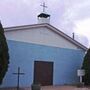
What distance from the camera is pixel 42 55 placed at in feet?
76.8

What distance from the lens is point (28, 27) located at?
2284 cm

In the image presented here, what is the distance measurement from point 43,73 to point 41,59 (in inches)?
43.8

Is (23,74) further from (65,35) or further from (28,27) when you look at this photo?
(65,35)

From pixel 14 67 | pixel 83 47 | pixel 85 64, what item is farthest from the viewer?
pixel 83 47

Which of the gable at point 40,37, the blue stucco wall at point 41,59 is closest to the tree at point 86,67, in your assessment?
the blue stucco wall at point 41,59

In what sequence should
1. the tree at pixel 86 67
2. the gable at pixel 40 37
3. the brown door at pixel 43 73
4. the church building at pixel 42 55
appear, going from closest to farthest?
1. the church building at pixel 42 55
2. the gable at pixel 40 37
3. the brown door at pixel 43 73
4. the tree at pixel 86 67

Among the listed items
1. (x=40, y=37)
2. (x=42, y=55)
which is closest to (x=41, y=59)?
(x=42, y=55)

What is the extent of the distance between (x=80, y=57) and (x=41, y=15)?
4.91m

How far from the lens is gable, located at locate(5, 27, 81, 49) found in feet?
73.5

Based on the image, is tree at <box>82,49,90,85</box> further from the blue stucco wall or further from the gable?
the gable

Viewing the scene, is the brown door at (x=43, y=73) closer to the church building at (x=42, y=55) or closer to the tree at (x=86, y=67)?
the church building at (x=42, y=55)

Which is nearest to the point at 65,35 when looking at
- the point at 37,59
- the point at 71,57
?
the point at 71,57

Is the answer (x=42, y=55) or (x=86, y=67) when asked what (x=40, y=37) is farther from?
(x=86, y=67)

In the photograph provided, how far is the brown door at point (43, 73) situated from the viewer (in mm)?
23125
